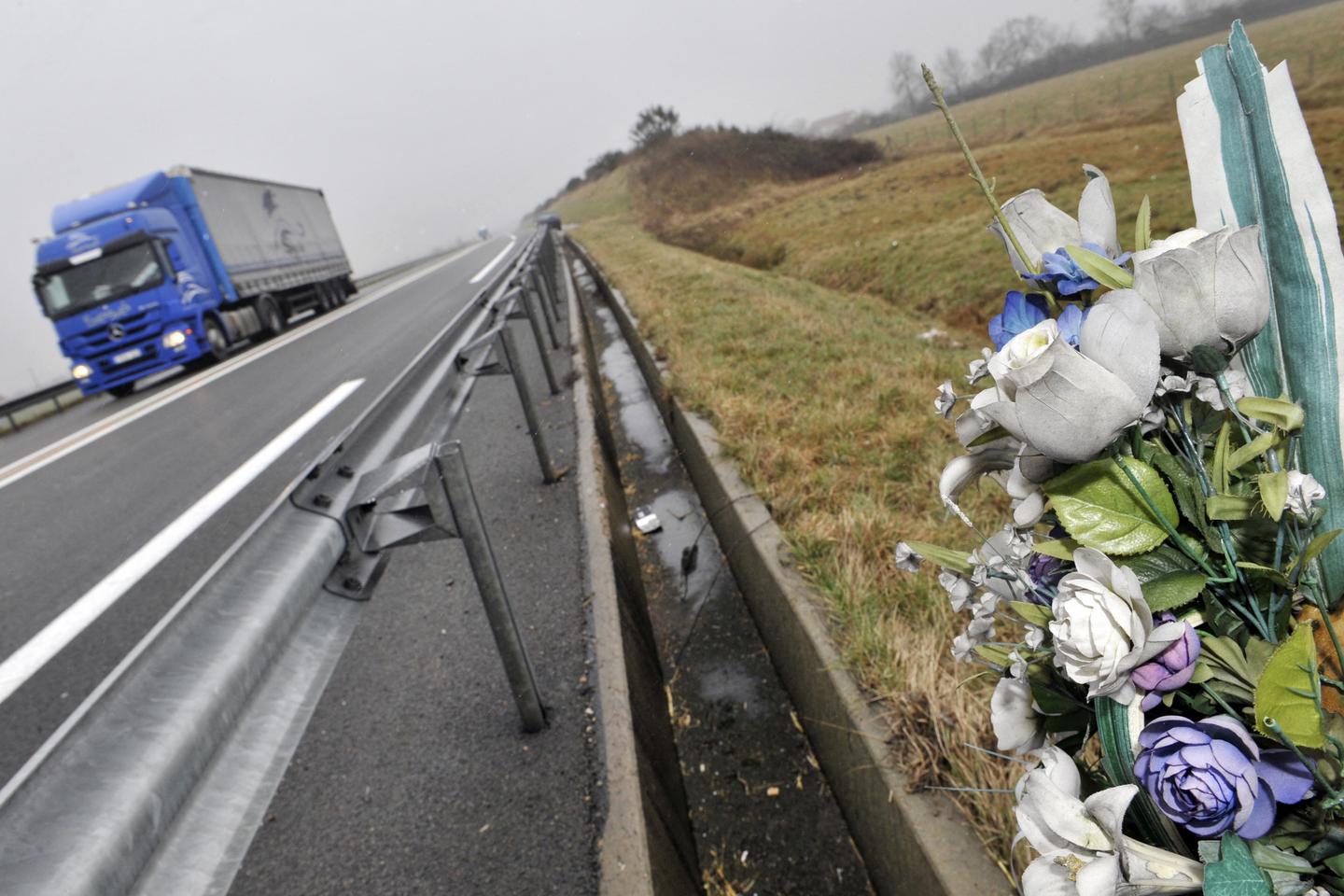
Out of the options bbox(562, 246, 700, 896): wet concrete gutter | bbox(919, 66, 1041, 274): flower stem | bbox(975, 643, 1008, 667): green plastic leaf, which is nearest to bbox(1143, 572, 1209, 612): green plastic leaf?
bbox(975, 643, 1008, 667): green plastic leaf

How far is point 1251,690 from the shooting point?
746 mm

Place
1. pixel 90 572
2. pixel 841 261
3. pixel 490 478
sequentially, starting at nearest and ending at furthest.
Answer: pixel 90 572
pixel 490 478
pixel 841 261

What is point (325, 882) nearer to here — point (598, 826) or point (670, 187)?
point (598, 826)

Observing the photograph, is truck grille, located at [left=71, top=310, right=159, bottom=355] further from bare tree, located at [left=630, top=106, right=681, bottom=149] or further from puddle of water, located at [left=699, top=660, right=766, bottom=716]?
bare tree, located at [left=630, top=106, right=681, bottom=149]

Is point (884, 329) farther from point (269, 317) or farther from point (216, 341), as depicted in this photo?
point (269, 317)

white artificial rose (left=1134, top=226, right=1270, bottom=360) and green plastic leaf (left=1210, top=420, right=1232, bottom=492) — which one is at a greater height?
white artificial rose (left=1134, top=226, right=1270, bottom=360)

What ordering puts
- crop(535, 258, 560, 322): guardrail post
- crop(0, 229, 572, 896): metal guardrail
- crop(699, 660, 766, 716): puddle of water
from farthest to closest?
crop(535, 258, 560, 322): guardrail post
crop(699, 660, 766, 716): puddle of water
crop(0, 229, 572, 896): metal guardrail

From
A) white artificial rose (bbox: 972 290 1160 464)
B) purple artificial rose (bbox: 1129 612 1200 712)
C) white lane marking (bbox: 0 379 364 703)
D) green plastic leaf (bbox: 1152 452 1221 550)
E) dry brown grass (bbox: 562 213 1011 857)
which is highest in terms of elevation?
white artificial rose (bbox: 972 290 1160 464)

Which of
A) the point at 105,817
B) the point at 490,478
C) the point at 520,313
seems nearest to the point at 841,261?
the point at 520,313

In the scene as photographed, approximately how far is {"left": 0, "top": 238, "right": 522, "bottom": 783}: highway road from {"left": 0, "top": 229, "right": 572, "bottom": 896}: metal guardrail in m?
0.26

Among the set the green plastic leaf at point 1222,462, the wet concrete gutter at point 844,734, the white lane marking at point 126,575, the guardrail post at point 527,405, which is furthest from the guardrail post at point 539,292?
the green plastic leaf at point 1222,462

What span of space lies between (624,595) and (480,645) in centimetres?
61

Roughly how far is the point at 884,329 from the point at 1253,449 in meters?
8.54

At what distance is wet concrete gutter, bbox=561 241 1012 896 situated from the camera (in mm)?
1747
